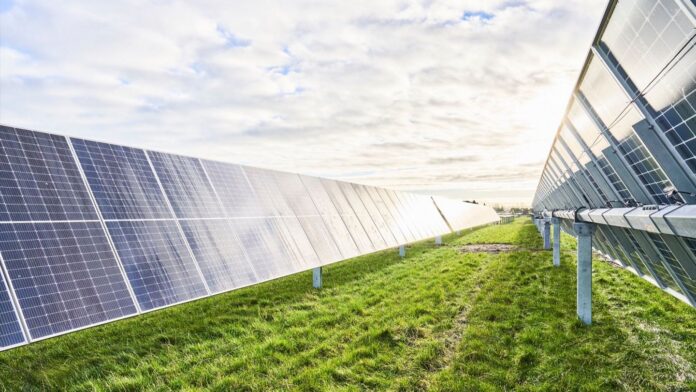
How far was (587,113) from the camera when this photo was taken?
396 inches

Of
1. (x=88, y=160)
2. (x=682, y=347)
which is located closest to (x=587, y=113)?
(x=682, y=347)

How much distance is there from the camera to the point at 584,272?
10.7m

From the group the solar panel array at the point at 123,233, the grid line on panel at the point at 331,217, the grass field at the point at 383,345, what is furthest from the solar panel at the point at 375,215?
the grass field at the point at 383,345

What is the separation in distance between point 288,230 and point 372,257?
10.3 metres

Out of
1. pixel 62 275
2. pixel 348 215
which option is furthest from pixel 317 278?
pixel 62 275

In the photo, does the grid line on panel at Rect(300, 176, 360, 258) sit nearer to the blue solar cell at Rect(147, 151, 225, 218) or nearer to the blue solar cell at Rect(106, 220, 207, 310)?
the blue solar cell at Rect(147, 151, 225, 218)

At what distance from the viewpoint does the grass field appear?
7.11 meters

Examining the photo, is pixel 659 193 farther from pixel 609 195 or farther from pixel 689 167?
pixel 609 195

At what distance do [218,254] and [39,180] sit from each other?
4475 mm

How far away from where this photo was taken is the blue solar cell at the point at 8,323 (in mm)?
6371

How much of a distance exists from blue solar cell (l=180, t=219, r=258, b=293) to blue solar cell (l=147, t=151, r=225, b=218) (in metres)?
0.39

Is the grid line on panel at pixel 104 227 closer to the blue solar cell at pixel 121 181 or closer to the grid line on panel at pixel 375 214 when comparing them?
the blue solar cell at pixel 121 181

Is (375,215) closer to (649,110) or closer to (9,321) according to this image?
(649,110)

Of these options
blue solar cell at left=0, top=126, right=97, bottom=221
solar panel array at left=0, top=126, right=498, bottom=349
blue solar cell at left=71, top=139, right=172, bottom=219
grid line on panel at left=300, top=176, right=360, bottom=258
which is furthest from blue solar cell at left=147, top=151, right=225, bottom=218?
grid line on panel at left=300, top=176, right=360, bottom=258
